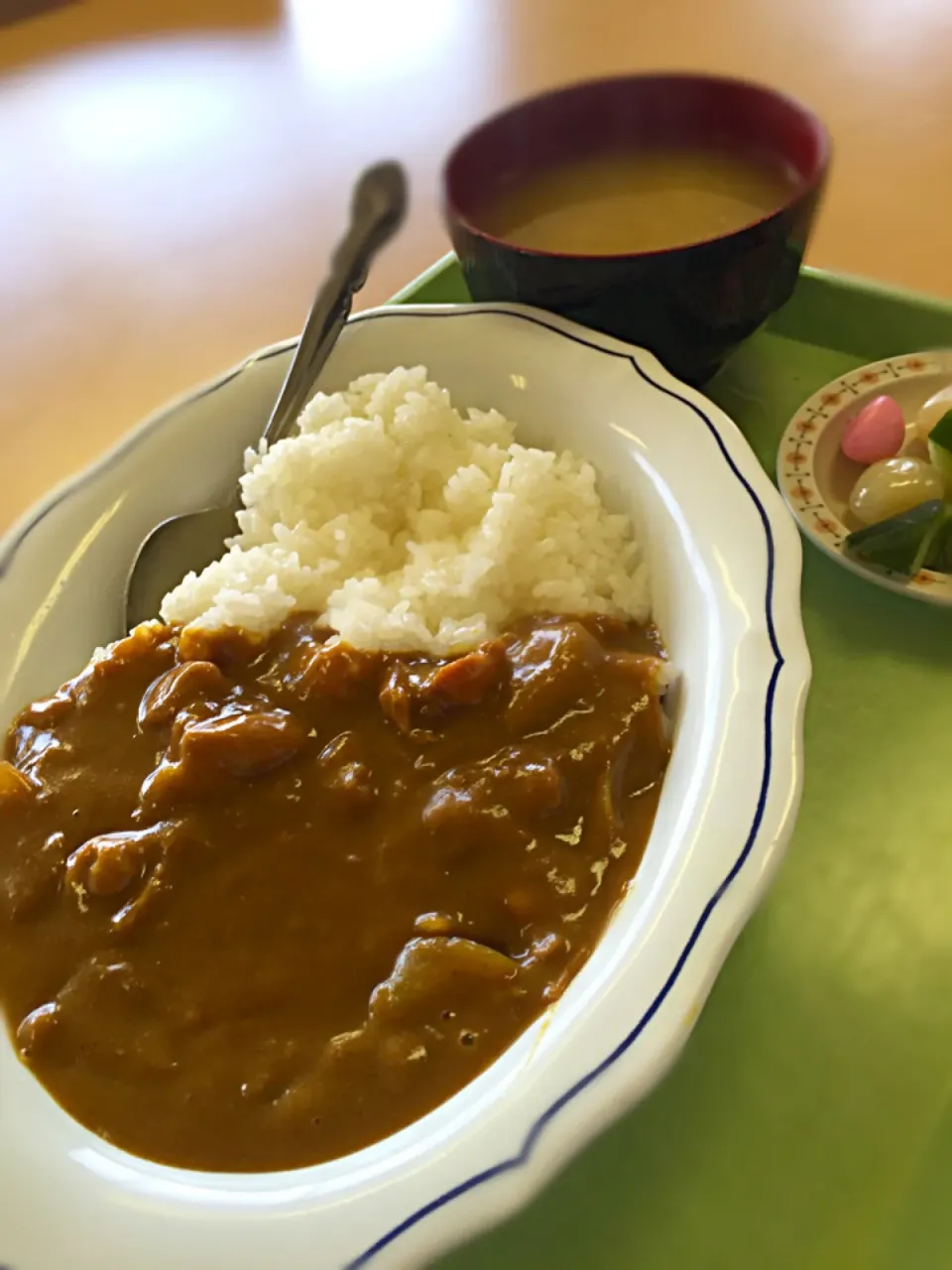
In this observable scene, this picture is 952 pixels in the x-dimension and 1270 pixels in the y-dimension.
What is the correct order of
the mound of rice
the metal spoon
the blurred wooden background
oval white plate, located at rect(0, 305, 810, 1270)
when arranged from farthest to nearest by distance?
the blurred wooden background, the metal spoon, the mound of rice, oval white plate, located at rect(0, 305, 810, 1270)

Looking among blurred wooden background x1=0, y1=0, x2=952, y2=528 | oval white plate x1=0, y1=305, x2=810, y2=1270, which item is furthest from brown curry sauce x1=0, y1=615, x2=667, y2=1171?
blurred wooden background x1=0, y1=0, x2=952, y2=528

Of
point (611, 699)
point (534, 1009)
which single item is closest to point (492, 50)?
point (611, 699)

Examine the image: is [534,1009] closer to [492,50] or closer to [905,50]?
[905,50]

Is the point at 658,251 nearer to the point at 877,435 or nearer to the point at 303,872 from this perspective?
the point at 877,435

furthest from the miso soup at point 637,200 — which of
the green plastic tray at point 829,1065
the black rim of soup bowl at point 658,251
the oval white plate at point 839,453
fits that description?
the green plastic tray at point 829,1065

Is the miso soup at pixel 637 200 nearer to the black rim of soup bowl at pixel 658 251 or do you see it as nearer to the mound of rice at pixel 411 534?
the black rim of soup bowl at pixel 658 251

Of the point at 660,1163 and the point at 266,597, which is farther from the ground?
the point at 266,597

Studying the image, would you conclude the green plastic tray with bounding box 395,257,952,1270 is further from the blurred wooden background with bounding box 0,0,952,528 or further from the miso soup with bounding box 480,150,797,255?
the blurred wooden background with bounding box 0,0,952,528
